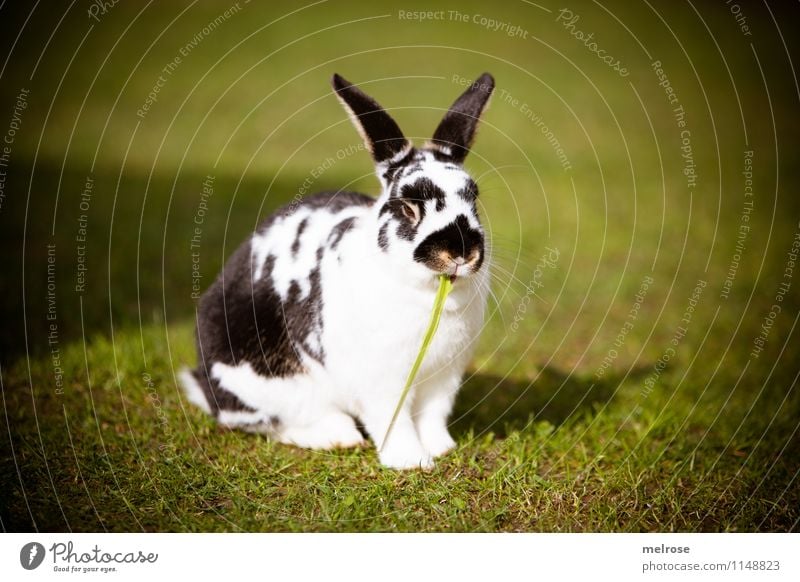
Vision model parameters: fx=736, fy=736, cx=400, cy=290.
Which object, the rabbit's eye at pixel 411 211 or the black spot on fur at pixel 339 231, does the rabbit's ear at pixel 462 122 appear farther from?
the black spot on fur at pixel 339 231

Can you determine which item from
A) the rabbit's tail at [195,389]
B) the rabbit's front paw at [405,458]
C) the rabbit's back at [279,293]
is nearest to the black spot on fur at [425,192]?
the rabbit's back at [279,293]

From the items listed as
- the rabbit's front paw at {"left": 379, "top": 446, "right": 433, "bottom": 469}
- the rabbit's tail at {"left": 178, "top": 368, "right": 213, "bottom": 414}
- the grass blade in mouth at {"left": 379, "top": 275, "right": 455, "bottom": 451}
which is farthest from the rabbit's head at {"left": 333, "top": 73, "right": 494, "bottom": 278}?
the rabbit's tail at {"left": 178, "top": 368, "right": 213, "bottom": 414}

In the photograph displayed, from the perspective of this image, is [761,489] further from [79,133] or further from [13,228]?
[79,133]

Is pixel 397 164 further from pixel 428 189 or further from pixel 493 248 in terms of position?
pixel 493 248
